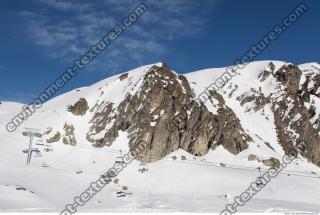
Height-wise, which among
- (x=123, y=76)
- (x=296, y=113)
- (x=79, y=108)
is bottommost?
(x=79, y=108)

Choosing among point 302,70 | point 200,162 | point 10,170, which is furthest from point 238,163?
point 302,70

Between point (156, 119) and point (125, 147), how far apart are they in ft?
28.5

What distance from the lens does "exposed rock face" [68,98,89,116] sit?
93.4m

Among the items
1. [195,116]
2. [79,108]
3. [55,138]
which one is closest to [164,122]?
[195,116]

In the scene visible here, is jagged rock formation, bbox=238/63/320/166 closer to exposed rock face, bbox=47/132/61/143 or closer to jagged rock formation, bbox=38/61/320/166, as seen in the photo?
jagged rock formation, bbox=38/61/320/166

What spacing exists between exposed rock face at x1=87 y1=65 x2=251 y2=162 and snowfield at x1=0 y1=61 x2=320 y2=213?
2085 millimetres

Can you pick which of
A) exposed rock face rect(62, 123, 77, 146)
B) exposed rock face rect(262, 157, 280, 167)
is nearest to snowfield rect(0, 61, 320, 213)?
exposed rock face rect(62, 123, 77, 146)

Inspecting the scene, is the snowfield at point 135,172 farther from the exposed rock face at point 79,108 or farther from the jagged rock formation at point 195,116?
the exposed rock face at point 79,108

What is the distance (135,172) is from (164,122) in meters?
15.2

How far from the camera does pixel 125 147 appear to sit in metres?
80.9

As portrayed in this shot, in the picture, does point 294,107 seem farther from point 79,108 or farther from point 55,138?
point 55,138

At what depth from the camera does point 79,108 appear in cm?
9381

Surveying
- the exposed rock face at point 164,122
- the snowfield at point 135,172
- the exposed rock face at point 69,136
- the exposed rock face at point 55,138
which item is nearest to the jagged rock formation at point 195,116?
the exposed rock face at point 164,122

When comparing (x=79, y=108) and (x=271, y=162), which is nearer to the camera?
(x=271, y=162)
